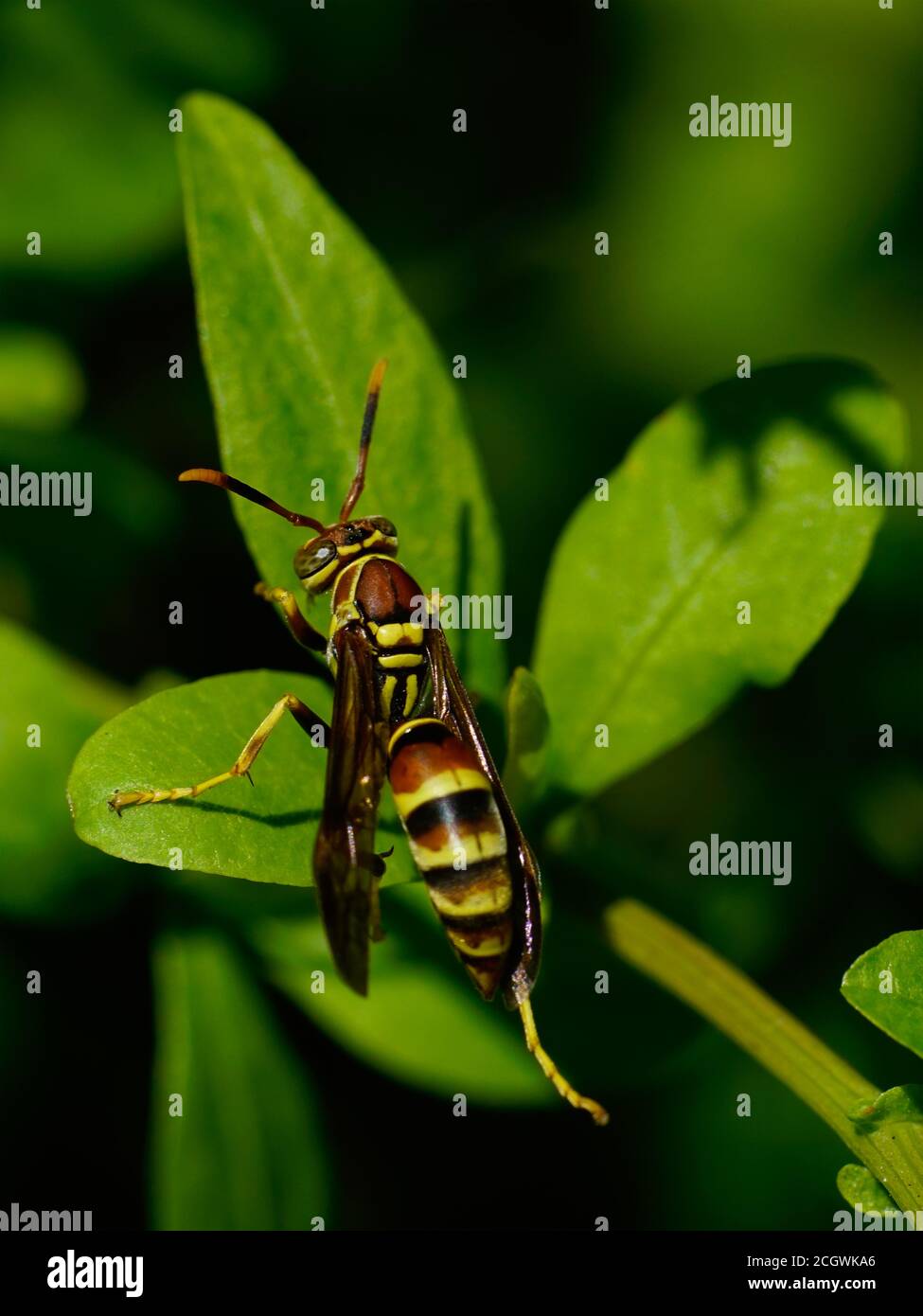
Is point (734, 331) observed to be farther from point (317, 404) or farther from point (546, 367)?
point (317, 404)

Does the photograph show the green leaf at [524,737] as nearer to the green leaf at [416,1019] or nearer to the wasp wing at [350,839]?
the wasp wing at [350,839]

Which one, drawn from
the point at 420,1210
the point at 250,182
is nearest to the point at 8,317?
the point at 250,182

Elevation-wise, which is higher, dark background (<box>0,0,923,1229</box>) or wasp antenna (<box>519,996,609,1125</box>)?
dark background (<box>0,0,923,1229</box>)

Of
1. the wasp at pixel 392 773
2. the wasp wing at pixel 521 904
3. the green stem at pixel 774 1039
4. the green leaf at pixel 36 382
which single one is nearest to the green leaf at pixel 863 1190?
the green stem at pixel 774 1039

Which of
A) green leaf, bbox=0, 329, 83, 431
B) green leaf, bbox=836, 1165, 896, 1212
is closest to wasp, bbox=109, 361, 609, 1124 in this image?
green leaf, bbox=836, 1165, 896, 1212

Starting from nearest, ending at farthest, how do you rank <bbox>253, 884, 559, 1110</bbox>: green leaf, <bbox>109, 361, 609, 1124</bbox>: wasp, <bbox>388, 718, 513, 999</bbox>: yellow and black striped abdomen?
<bbox>109, 361, 609, 1124</bbox>: wasp
<bbox>388, 718, 513, 999</bbox>: yellow and black striped abdomen
<bbox>253, 884, 559, 1110</bbox>: green leaf

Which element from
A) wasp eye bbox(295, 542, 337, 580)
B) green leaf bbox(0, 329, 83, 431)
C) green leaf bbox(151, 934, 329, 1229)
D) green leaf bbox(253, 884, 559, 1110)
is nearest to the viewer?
wasp eye bbox(295, 542, 337, 580)

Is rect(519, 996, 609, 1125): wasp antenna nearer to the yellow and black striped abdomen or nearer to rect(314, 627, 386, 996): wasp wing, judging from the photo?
the yellow and black striped abdomen
